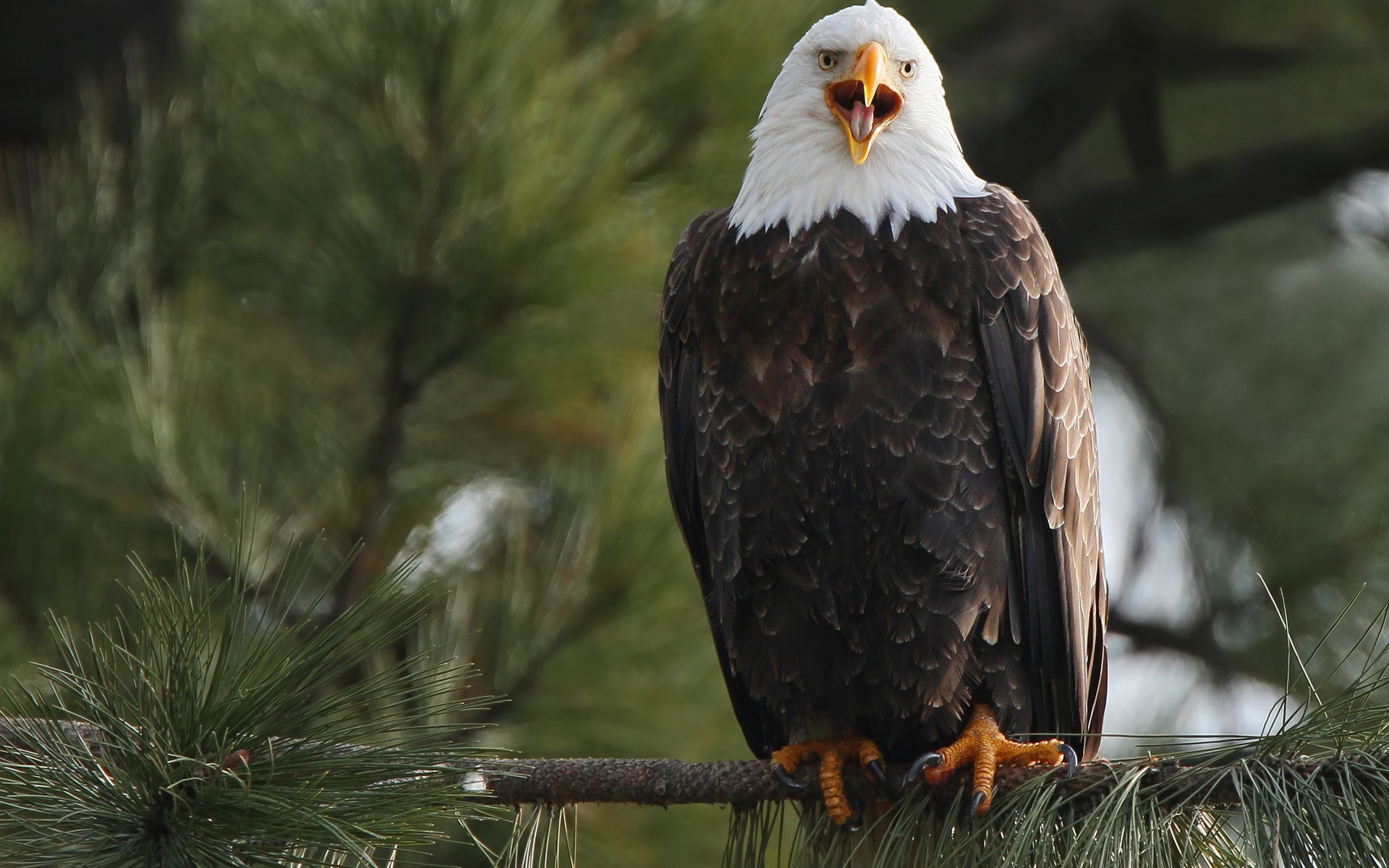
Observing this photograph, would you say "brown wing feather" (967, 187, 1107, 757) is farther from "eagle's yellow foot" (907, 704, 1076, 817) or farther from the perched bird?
"eagle's yellow foot" (907, 704, 1076, 817)

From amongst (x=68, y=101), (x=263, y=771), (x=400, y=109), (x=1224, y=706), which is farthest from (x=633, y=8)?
(x=1224, y=706)

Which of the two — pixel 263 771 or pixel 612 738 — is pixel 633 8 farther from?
pixel 263 771

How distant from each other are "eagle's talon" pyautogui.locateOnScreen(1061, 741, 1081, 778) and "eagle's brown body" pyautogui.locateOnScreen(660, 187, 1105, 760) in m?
0.28

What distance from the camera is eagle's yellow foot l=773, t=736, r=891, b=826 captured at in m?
1.92

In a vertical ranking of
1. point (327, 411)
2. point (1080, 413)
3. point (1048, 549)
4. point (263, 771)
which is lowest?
point (263, 771)

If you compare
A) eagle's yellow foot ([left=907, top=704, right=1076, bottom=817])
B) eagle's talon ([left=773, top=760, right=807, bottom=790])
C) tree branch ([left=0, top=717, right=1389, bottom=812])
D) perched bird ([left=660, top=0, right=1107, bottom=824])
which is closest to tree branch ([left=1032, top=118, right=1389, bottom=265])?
perched bird ([left=660, top=0, right=1107, bottom=824])

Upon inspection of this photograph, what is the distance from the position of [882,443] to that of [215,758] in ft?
3.37

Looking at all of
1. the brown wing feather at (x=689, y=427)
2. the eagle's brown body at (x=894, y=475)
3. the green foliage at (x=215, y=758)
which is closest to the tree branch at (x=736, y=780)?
the green foliage at (x=215, y=758)

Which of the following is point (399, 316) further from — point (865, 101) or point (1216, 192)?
point (1216, 192)

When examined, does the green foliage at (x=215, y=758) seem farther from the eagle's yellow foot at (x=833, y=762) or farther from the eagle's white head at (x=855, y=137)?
the eagle's white head at (x=855, y=137)

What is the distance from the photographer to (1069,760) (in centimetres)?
170

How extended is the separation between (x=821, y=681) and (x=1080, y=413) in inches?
24.6

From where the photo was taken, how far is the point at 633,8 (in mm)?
2613

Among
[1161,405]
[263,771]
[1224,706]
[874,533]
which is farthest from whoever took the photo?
[1161,405]
